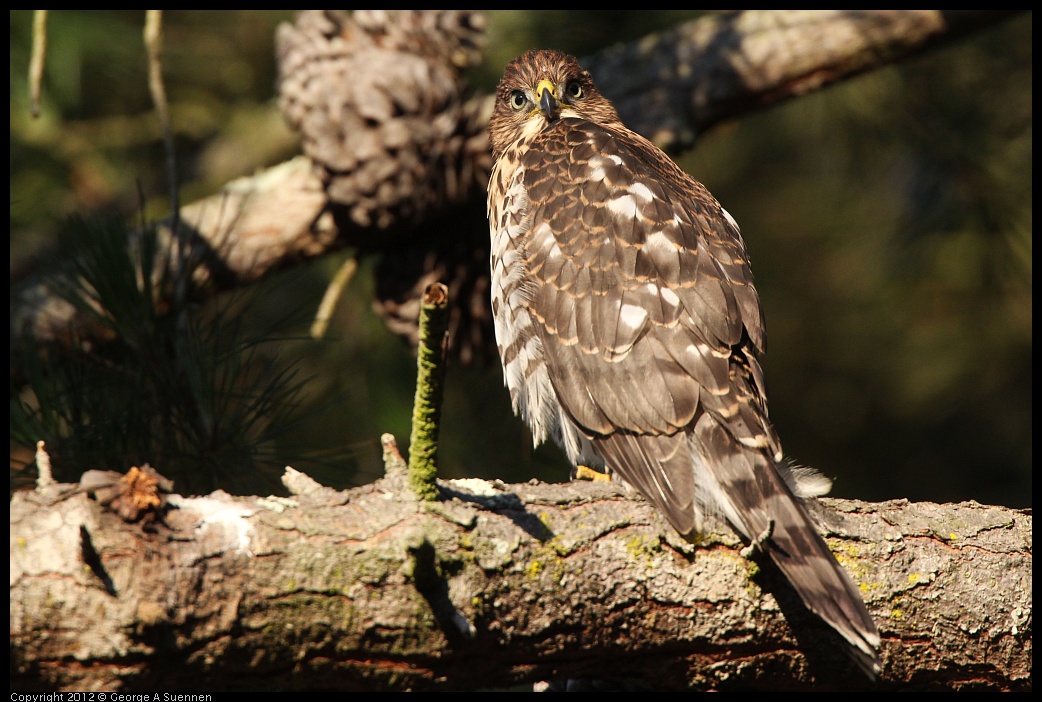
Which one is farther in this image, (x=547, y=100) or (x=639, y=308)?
(x=547, y=100)

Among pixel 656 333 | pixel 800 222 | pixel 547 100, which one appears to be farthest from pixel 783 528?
pixel 800 222

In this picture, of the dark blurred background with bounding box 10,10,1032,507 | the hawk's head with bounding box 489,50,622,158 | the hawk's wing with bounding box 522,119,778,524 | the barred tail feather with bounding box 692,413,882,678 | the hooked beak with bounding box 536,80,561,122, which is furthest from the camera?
the dark blurred background with bounding box 10,10,1032,507

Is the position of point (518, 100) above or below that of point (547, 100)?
above

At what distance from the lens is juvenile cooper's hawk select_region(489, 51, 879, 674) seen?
8.05 feet

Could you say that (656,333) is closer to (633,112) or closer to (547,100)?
(547,100)

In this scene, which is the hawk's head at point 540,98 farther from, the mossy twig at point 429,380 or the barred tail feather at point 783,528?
the mossy twig at point 429,380

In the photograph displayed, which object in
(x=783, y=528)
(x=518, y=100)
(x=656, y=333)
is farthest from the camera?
(x=518, y=100)

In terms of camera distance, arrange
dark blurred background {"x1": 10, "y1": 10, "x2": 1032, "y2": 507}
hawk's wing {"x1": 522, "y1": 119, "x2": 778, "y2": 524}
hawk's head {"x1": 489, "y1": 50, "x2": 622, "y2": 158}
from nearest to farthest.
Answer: hawk's wing {"x1": 522, "y1": 119, "x2": 778, "y2": 524} → hawk's head {"x1": 489, "y1": 50, "x2": 622, "y2": 158} → dark blurred background {"x1": 10, "y1": 10, "x2": 1032, "y2": 507}

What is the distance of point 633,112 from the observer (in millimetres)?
4004

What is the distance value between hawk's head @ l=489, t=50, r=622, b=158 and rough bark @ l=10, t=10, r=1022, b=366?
152 millimetres

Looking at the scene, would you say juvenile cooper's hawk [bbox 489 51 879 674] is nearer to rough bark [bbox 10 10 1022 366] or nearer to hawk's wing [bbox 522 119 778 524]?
hawk's wing [bbox 522 119 778 524]

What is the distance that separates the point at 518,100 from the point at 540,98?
0.19 metres

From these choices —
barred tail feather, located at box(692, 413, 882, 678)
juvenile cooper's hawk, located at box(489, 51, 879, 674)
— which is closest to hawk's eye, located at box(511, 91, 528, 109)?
juvenile cooper's hawk, located at box(489, 51, 879, 674)

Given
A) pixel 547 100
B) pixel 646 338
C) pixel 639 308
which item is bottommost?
pixel 646 338
